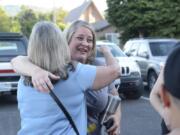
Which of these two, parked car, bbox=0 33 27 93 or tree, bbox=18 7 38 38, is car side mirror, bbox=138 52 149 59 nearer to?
parked car, bbox=0 33 27 93

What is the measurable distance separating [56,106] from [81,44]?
2.39ft

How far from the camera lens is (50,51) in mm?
2586

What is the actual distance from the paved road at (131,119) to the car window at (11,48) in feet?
4.20

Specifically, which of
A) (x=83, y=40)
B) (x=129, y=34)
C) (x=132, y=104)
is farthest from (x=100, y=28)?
(x=83, y=40)

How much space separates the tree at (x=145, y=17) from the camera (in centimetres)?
2990

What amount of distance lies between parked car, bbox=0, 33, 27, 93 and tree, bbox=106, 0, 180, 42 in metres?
19.1

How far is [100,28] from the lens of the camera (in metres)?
65.5

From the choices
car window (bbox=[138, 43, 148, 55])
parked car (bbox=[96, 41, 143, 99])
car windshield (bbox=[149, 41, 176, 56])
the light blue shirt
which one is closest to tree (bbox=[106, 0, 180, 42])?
car window (bbox=[138, 43, 148, 55])

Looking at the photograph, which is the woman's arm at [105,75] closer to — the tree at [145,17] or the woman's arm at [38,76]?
the woman's arm at [38,76]

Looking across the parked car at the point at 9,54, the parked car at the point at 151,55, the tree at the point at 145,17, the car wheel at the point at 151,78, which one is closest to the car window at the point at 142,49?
the parked car at the point at 151,55

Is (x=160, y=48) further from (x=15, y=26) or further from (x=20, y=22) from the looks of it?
(x=20, y=22)

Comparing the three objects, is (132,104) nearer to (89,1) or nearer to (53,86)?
(53,86)

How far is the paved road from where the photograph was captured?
28.3 feet

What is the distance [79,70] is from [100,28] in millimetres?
63052
